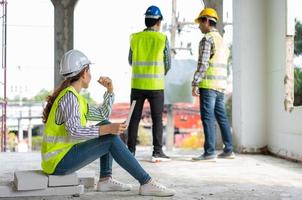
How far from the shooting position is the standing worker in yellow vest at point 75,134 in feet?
9.07

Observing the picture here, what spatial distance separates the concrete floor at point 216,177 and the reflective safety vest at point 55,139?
0.26 meters

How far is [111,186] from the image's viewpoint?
3217mm

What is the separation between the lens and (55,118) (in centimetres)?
281

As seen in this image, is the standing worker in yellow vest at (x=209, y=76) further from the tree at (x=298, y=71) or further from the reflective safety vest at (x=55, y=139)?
the reflective safety vest at (x=55, y=139)

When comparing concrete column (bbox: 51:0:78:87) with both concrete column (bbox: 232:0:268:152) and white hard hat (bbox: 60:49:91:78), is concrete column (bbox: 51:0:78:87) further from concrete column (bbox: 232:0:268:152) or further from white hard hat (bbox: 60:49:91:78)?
white hard hat (bbox: 60:49:91:78)

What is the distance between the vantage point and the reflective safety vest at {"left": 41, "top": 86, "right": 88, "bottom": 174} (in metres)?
2.82

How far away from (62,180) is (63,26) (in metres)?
5.34

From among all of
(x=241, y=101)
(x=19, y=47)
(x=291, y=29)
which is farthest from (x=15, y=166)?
(x=19, y=47)

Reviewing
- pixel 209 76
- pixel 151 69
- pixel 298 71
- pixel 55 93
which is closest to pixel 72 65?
pixel 55 93

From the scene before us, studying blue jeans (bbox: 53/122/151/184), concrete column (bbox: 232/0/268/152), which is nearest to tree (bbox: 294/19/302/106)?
concrete column (bbox: 232/0/268/152)

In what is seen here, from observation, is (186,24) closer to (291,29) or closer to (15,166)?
(291,29)

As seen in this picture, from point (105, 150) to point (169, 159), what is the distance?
235cm

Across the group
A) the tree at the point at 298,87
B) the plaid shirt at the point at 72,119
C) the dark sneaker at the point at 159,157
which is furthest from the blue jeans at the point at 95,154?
the tree at the point at 298,87

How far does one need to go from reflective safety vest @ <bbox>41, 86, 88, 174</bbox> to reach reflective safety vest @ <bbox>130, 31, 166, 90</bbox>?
2212 millimetres
